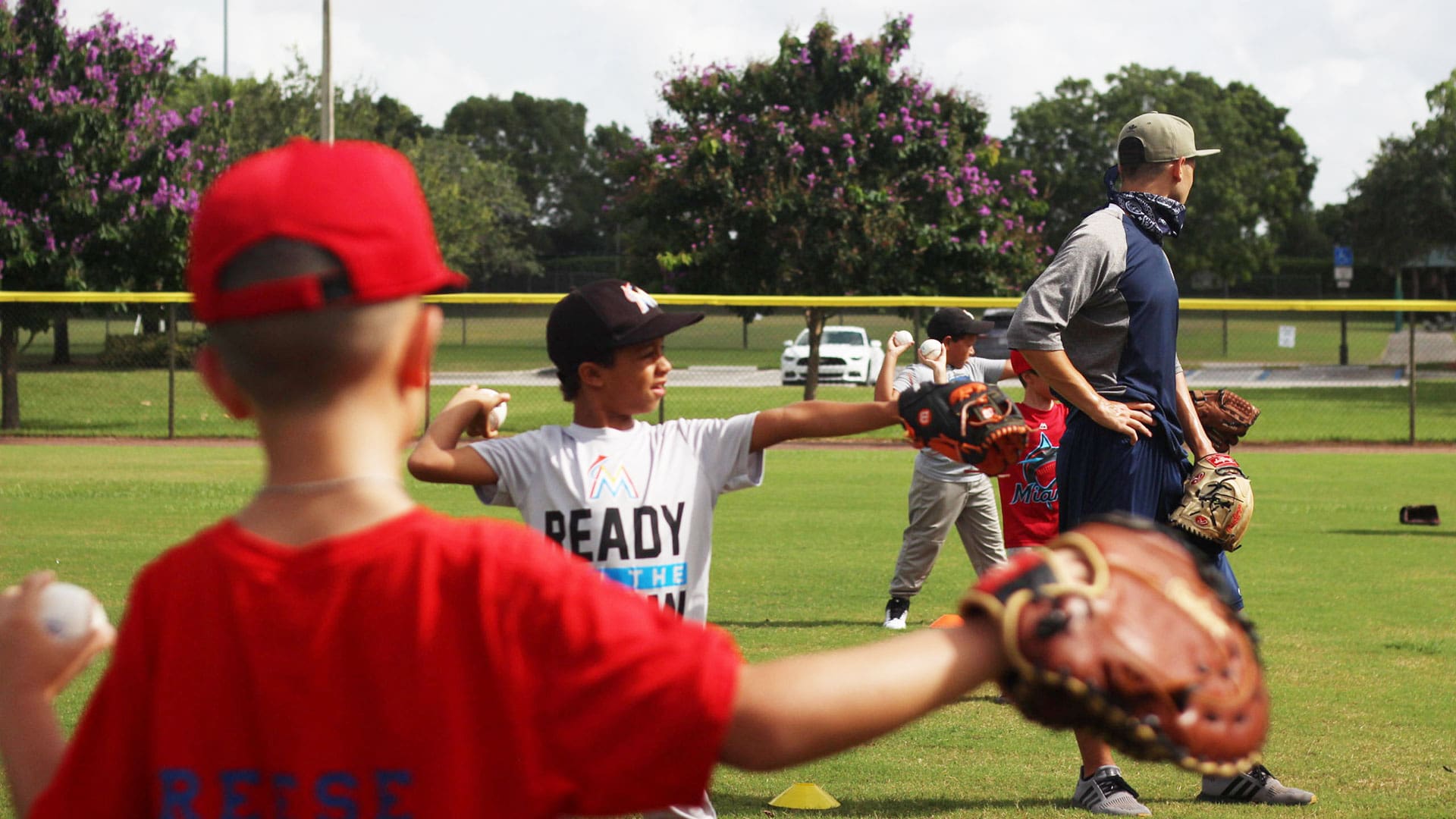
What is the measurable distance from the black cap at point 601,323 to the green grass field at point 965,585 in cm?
219

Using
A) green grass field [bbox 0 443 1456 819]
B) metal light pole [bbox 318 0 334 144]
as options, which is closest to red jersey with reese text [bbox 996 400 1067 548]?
green grass field [bbox 0 443 1456 819]

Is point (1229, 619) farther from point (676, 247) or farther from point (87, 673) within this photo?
point (676, 247)

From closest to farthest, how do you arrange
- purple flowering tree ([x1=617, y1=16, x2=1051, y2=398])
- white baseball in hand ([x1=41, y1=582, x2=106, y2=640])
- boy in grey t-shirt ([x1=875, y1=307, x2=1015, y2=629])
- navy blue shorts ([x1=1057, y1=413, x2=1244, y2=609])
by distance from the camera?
white baseball in hand ([x1=41, y1=582, x2=106, y2=640]) → navy blue shorts ([x1=1057, y1=413, x2=1244, y2=609]) → boy in grey t-shirt ([x1=875, y1=307, x2=1015, y2=629]) → purple flowering tree ([x1=617, y1=16, x2=1051, y2=398])

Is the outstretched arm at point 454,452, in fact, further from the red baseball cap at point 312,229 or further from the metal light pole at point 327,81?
the metal light pole at point 327,81

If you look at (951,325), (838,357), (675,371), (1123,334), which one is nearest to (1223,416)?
(1123,334)

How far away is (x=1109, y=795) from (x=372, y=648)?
4.24 metres

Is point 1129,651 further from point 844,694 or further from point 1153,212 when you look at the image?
point 1153,212

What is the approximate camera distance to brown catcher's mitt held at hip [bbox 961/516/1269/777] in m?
1.42

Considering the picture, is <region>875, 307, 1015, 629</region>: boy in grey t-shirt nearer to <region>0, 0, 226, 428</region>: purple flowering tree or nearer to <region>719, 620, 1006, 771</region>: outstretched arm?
<region>719, 620, 1006, 771</region>: outstretched arm

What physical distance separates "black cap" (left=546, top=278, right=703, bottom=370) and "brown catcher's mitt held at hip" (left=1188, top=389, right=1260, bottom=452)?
9.01ft

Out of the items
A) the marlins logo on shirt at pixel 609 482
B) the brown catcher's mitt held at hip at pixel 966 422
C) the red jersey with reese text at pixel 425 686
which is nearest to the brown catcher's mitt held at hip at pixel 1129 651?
the red jersey with reese text at pixel 425 686

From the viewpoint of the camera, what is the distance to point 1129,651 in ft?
4.71

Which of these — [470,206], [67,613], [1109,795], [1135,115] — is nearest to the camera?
[67,613]

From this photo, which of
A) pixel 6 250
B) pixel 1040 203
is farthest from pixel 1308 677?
pixel 1040 203
